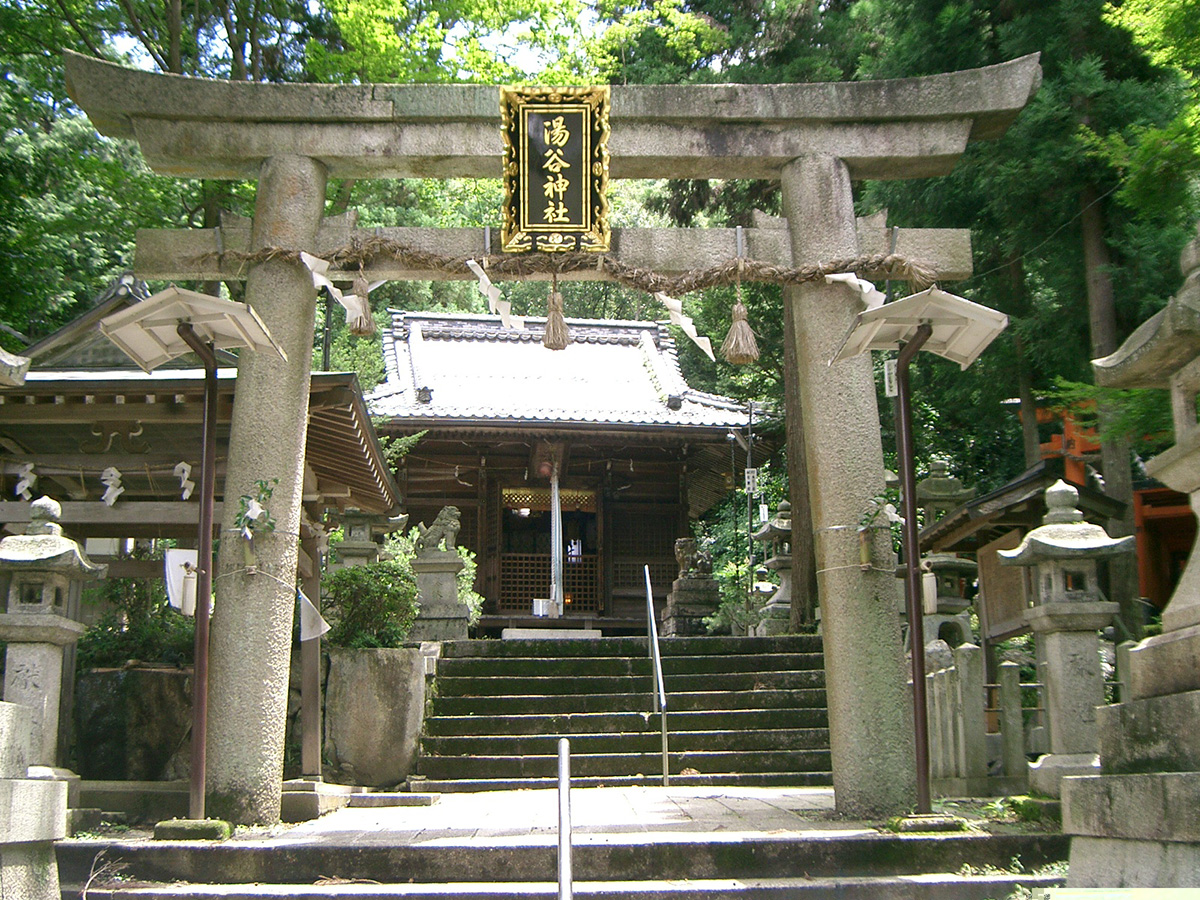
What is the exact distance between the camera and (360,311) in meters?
7.54

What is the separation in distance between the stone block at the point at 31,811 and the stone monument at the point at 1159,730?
4.53 metres

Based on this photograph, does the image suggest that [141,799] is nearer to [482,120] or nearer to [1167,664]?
[482,120]

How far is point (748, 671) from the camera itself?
1184cm

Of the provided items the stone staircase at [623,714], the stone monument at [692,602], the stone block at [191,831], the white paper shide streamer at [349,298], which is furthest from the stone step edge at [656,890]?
the stone monument at [692,602]

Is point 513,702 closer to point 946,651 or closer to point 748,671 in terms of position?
point 748,671

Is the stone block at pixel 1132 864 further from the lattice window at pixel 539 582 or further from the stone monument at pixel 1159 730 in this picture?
the lattice window at pixel 539 582

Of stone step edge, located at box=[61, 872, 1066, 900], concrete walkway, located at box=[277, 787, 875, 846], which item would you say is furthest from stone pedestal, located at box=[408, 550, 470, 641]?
stone step edge, located at box=[61, 872, 1066, 900]

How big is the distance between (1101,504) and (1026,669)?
8.25 ft

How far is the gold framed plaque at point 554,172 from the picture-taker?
744 centimetres

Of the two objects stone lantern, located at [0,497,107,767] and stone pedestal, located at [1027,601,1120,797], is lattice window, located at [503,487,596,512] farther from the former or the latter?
stone pedestal, located at [1027,601,1120,797]

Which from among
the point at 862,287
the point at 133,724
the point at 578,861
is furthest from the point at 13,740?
the point at 862,287

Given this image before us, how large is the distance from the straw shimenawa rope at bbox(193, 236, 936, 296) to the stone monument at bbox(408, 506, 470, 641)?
568 cm

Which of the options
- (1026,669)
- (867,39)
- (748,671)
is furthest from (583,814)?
(867,39)

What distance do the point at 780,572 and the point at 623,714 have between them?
4702 mm
